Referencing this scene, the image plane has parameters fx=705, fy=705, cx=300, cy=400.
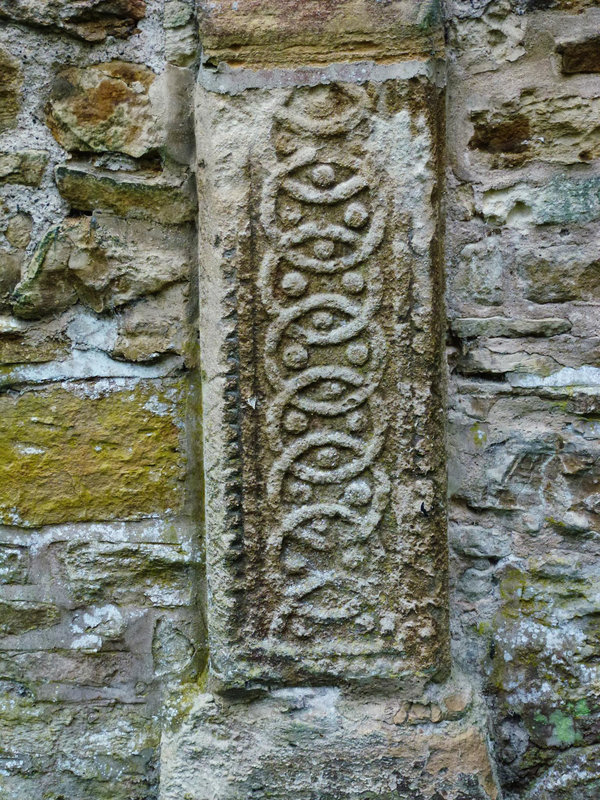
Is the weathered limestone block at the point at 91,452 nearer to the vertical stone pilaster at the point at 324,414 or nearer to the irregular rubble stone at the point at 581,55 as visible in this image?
the vertical stone pilaster at the point at 324,414

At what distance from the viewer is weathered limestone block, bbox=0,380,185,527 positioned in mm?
1280

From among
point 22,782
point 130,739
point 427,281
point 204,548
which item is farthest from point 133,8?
point 22,782

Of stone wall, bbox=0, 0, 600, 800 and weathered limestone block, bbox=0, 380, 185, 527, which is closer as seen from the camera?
stone wall, bbox=0, 0, 600, 800

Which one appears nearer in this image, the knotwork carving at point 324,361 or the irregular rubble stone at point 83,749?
the knotwork carving at point 324,361

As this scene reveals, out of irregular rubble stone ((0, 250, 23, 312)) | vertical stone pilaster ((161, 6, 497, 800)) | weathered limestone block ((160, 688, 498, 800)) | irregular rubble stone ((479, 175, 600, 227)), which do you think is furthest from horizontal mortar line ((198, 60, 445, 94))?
weathered limestone block ((160, 688, 498, 800))

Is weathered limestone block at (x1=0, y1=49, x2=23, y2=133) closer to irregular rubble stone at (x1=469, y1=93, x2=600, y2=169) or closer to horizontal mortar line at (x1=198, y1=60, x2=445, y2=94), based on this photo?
horizontal mortar line at (x1=198, y1=60, x2=445, y2=94)

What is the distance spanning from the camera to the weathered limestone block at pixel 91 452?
1.28 m

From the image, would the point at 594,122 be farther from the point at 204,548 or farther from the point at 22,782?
the point at 22,782

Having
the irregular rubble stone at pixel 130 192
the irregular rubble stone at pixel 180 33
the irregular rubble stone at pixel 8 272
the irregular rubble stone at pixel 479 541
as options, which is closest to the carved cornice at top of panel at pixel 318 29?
the irregular rubble stone at pixel 180 33

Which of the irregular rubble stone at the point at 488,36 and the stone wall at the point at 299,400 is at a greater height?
the irregular rubble stone at the point at 488,36

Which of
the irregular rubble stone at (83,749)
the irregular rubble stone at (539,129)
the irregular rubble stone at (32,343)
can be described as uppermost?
the irregular rubble stone at (539,129)

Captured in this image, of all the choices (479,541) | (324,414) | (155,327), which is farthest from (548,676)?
(155,327)

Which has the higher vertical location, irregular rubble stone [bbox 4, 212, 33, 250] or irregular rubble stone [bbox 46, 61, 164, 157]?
irregular rubble stone [bbox 46, 61, 164, 157]

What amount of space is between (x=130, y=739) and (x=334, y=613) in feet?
1.55
